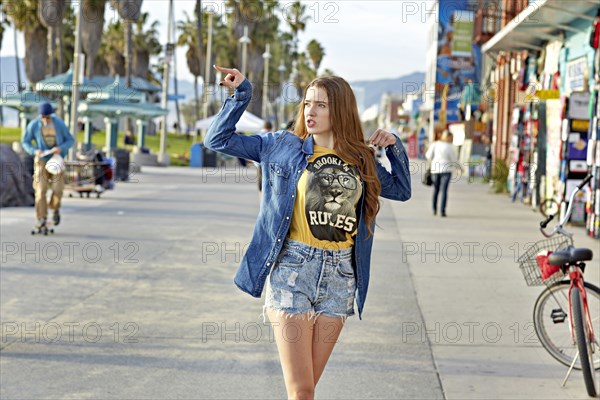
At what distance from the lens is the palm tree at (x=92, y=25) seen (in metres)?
54.9

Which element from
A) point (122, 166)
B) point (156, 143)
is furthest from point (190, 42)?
point (122, 166)

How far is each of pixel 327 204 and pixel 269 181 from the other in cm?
31

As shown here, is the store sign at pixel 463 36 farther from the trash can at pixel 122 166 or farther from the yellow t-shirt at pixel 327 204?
the yellow t-shirt at pixel 327 204

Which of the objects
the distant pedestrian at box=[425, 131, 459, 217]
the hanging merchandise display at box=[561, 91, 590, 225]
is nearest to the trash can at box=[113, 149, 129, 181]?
the distant pedestrian at box=[425, 131, 459, 217]

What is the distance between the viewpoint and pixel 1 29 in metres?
68.0

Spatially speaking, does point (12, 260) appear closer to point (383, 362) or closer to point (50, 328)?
point (50, 328)

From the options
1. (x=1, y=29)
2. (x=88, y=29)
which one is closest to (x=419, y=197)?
(x=88, y=29)

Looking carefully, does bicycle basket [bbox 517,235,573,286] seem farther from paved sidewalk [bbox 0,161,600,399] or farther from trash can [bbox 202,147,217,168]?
trash can [bbox 202,147,217,168]

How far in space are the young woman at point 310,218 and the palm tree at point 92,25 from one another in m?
Answer: 52.0

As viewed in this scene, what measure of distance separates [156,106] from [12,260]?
29.6 metres

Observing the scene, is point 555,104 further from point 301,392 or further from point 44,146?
point 301,392

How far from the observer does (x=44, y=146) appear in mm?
14336

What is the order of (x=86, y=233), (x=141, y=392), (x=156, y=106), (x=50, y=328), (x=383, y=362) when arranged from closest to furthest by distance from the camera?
(x=141, y=392)
(x=383, y=362)
(x=50, y=328)
(x=86, y=233)
(x=156, y=106)

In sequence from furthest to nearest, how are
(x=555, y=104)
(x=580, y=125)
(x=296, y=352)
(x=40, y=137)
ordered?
1. (x=555, y=104)
2. (x=580, y=125)
3. (x=40, y=137)
4. (x=296, y=352)
